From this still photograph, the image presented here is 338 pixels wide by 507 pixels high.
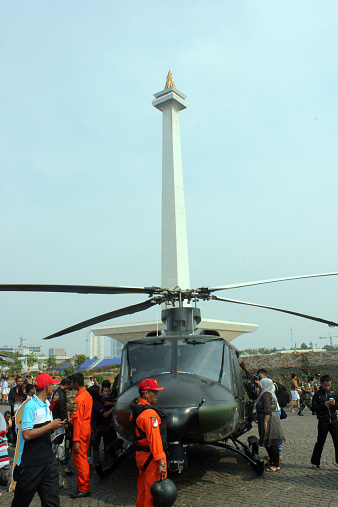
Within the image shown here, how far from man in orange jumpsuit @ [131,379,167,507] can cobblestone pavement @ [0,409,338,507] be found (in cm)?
125

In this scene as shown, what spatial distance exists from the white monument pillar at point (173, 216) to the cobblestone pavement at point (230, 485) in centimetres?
2829

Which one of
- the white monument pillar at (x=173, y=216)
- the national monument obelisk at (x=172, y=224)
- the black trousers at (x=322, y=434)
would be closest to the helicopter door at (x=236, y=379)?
the black trousers at (x=322, y=434)

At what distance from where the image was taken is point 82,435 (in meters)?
5.62

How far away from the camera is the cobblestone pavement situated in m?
5.25

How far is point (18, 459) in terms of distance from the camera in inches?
158

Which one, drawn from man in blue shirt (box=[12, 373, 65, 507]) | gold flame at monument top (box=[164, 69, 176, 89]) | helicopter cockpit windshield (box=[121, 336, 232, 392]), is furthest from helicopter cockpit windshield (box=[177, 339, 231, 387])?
gold flame at monument top (box=[164, 69, 176, 89])

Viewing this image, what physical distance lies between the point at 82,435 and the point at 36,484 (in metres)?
1.78

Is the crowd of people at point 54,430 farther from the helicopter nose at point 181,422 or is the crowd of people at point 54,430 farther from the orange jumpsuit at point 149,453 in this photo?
the helicopter nose at point 181,422

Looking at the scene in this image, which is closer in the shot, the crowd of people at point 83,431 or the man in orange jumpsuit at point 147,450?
the crowd of people at point 83,431

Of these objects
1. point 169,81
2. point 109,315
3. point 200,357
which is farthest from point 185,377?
point 169,81

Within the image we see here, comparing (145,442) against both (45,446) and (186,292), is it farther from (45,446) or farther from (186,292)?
(186,292)

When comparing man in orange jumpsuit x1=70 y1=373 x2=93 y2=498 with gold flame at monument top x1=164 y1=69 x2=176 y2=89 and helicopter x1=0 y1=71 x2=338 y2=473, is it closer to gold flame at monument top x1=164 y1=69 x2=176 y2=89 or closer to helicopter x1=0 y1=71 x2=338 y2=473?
helicopter x1=0 y1=71 x2=338 y2=473

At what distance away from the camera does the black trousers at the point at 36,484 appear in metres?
3.83

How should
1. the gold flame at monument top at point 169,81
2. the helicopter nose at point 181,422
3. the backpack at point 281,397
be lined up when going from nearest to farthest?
the helicopter nose at point 181,422 → the backpack at point 281,397 → the gold flame at monument top at point 169,81
